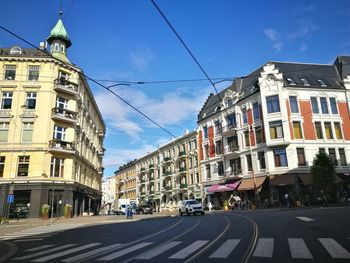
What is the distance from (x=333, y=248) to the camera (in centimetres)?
881

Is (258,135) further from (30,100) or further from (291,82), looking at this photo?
(30,100)

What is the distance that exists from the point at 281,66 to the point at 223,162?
15774 millimetres

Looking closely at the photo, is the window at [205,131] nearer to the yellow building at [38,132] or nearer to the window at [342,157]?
the window at [342,157]

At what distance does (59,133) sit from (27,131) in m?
3.20

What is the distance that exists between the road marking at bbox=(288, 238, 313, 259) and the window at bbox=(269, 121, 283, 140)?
30888 millimetres

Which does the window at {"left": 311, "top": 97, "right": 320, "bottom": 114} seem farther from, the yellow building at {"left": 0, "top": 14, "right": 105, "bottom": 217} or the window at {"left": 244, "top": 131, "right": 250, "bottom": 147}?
the yellow building at {"left": 0, "top": 14, "right": 105, "bottom": 217}

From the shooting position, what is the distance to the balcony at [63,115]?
113 ft

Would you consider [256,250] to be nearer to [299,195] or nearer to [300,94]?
[299,195]

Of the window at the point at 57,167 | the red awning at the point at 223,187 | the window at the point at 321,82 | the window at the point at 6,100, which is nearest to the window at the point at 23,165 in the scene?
the window at the point at 57,167

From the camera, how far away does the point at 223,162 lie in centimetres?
4859

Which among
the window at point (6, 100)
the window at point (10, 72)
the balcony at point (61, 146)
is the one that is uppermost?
the window at point (10, 72)

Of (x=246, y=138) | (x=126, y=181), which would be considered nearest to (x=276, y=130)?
(x=246, y=138)

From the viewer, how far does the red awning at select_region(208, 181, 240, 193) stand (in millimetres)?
44031

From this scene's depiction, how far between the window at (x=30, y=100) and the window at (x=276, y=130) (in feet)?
90.4
